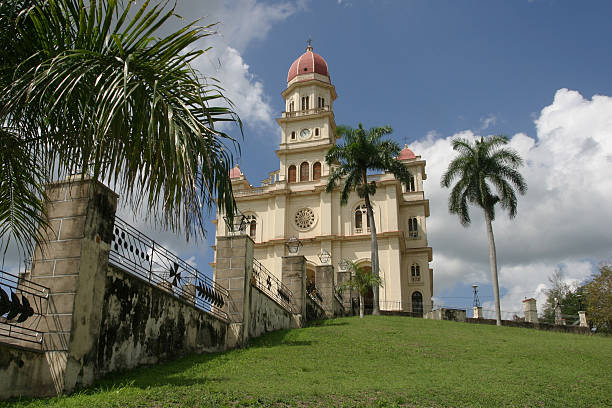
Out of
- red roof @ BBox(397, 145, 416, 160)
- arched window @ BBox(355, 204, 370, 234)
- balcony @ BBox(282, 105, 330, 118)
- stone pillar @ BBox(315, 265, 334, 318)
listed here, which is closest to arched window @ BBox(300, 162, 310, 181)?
balcony @ BBox(282, 105, 330, 118)

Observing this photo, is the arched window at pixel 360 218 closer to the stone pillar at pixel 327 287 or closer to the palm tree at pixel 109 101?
the stone pillar at pixel 327 287

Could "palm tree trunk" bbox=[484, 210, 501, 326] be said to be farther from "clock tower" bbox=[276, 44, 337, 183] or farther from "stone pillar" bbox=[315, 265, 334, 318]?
"clock tower" bbox=[276, 44, 337, 183]

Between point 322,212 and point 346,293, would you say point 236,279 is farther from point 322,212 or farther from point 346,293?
point 322,212

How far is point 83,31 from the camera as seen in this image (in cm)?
498

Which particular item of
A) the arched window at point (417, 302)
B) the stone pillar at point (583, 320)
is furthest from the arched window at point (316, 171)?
the stone pillar at point (583, 320)

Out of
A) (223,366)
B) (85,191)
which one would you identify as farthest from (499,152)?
(85,191)

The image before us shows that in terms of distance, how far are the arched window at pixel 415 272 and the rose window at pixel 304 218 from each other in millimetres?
8888

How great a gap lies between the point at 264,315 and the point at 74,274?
8.54 m

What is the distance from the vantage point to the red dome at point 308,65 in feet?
158

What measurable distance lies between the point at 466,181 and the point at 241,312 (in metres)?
20.8

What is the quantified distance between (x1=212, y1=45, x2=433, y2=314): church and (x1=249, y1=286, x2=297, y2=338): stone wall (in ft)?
68.0

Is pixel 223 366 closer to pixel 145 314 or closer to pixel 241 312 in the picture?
pixel 145 314

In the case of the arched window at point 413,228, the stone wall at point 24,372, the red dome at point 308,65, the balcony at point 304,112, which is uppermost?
the red dome at point 308,65

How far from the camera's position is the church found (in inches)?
1577
